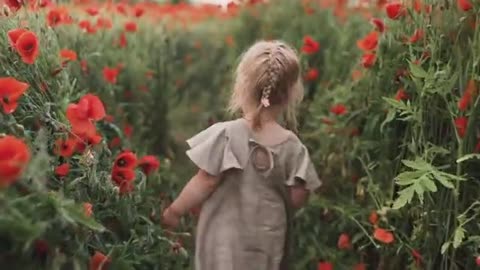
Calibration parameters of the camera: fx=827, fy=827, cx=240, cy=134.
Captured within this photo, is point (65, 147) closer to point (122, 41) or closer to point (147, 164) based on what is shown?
point (147, 164)

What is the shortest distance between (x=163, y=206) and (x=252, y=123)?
0.95 m

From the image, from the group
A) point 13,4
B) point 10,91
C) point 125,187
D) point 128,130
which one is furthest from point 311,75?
point 10,91

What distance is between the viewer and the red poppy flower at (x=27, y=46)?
2.73 m

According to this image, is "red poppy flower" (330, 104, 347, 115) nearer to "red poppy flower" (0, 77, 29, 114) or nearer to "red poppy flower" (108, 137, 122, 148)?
"red poppy flower" (108, 137, 122, 148)

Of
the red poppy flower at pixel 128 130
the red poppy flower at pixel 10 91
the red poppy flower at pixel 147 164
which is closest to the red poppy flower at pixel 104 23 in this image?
the red poppy flower at pixel 128 130

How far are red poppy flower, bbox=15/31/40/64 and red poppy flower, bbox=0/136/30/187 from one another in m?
0.70

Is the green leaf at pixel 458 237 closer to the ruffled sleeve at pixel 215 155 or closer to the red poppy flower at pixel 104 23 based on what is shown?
the ruffled sleeve at pixel 215 155

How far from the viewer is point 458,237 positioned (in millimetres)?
3016

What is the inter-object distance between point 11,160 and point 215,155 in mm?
1187

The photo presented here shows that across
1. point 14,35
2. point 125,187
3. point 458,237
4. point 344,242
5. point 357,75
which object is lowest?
point 344,242

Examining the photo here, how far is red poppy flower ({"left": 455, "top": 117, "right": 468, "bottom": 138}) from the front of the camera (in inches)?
126

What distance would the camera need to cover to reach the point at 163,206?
3.96m

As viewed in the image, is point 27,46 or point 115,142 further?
point 115,142

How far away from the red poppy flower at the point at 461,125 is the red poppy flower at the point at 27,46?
1604mm
